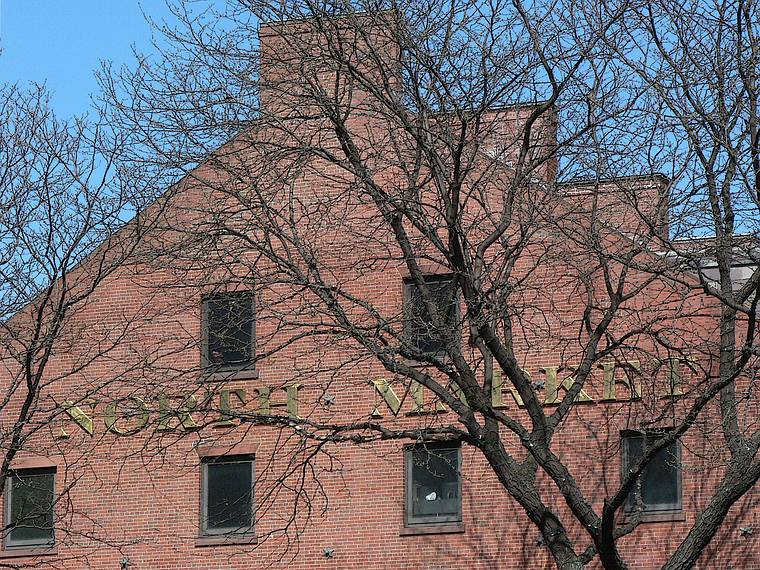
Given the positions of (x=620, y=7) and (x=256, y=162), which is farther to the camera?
(x=256, y=162)

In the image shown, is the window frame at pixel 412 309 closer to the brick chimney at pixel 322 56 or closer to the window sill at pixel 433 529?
the brick chimney at pixel 322 56

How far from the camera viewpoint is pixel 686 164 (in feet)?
52.9

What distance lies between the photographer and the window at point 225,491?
2509cm

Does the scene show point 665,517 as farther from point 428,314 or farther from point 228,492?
point 228,492

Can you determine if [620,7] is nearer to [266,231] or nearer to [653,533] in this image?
[266,231]

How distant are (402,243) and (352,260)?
20.3 feet

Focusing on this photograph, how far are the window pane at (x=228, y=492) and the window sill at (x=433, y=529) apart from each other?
2.85 metres

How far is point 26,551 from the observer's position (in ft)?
84.6

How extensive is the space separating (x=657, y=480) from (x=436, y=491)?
3578 millimetres

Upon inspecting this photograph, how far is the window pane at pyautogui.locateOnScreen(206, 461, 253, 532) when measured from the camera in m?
25.1

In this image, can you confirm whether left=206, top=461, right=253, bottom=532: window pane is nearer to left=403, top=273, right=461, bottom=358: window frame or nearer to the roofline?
left=403, top=273, right=461, bottom=358: window frame

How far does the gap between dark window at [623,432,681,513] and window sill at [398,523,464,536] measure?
276 centimetres

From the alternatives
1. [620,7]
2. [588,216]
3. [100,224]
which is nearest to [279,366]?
[100,224]

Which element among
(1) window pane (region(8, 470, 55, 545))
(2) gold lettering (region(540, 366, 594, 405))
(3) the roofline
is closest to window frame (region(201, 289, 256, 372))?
(1) window pane (region(8, 470, 55, 545))
